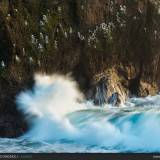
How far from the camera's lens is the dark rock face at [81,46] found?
174 inches

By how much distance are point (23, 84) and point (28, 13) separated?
412 mm

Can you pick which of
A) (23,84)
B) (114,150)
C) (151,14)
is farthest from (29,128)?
(151,14)

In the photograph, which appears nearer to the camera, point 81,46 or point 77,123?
point 77,123

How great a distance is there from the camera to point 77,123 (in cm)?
438

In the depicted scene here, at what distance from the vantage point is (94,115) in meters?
4.38

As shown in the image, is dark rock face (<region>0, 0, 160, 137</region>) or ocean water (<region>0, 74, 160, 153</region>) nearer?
ocean water (<region>0, 74, 160, 153</region>)

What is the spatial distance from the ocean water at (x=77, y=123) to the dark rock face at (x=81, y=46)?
0.20ft

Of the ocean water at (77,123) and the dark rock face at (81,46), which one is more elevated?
the dark rock face at (81,46)

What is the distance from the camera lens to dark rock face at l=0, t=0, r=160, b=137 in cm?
443

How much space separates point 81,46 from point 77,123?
47cm

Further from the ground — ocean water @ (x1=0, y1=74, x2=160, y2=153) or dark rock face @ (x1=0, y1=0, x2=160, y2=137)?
dark rock face @ (x1=0, y1=0, x2=160, y2=137)

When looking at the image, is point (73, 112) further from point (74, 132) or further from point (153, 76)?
point (153, 76)

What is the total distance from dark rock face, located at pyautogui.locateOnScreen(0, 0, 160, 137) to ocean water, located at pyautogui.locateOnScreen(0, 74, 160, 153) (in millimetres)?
61
